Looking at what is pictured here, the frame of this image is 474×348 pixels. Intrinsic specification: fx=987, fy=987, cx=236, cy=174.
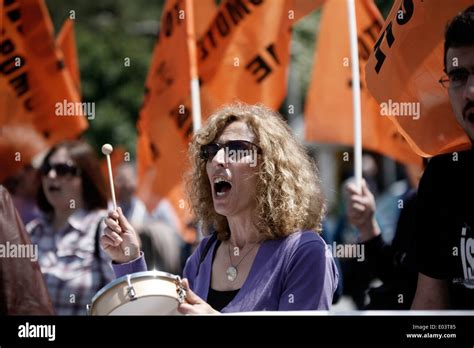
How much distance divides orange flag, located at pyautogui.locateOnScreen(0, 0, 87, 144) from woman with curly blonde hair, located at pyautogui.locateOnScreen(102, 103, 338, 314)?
31.0 inches

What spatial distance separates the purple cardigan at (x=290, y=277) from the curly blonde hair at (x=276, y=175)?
0.23 ft

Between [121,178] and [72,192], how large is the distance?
267cm

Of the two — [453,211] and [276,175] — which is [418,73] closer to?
[453,211]

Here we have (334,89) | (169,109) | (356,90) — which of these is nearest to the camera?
(356,90)

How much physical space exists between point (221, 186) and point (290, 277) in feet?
1.58

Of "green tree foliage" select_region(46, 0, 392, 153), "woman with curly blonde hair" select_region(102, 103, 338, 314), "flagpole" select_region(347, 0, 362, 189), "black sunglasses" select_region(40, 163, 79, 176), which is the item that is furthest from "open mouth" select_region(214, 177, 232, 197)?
"green tree foliage" select_region(46, 0, 392, 153)

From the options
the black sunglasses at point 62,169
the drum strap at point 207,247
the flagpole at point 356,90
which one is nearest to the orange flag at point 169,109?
the black sunglasses at point 62,169

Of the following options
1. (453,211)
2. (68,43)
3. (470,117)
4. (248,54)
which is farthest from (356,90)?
(68,43)

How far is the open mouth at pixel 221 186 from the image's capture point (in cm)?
370

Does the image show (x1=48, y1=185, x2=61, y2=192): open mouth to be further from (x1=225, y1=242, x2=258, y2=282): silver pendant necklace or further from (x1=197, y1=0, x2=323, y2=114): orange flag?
(x1=225, y1=242, x2=258, y2=282): silver pendant necklace

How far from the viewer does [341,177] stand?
5.45 meters

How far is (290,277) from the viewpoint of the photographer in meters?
3.46

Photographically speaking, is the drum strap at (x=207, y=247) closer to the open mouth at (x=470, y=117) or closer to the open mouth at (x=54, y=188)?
the open mouth at (x=470, y=117)
